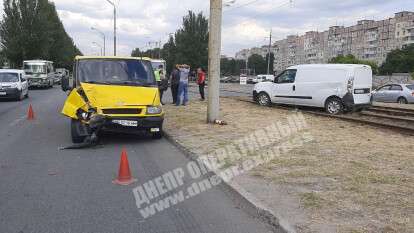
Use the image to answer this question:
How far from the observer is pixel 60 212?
540 cm

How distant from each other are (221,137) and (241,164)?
120 inches

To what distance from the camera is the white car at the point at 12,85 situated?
23.0 m

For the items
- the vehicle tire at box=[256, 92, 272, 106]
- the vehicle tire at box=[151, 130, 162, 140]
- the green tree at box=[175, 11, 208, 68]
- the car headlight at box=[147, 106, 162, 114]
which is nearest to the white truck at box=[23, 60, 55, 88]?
the vehicle tire at box=[256, 92, 272, 106]

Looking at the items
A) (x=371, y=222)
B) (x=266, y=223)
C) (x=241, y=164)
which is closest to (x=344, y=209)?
(x=371, y=222)

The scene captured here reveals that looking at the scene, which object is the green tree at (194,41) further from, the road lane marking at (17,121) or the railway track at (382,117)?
the road lane marking at (17,121)

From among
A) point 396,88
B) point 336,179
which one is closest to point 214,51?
point 336,179

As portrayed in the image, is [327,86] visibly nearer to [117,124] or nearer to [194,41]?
[117,124]

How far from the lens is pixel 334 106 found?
17578 mm

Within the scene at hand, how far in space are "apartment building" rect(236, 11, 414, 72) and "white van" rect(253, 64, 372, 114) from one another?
10213cm

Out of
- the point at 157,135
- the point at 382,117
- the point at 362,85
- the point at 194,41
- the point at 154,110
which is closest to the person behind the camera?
the point at 154,110

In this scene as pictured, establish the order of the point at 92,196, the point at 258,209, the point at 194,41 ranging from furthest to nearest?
the point at 194,41 → the point at 92,196 → the point at 258,209

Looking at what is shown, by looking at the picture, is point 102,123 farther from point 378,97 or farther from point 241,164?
point 378,97

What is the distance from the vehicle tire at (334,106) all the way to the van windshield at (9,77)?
1579 cm

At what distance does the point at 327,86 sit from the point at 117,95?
984 centimetres
